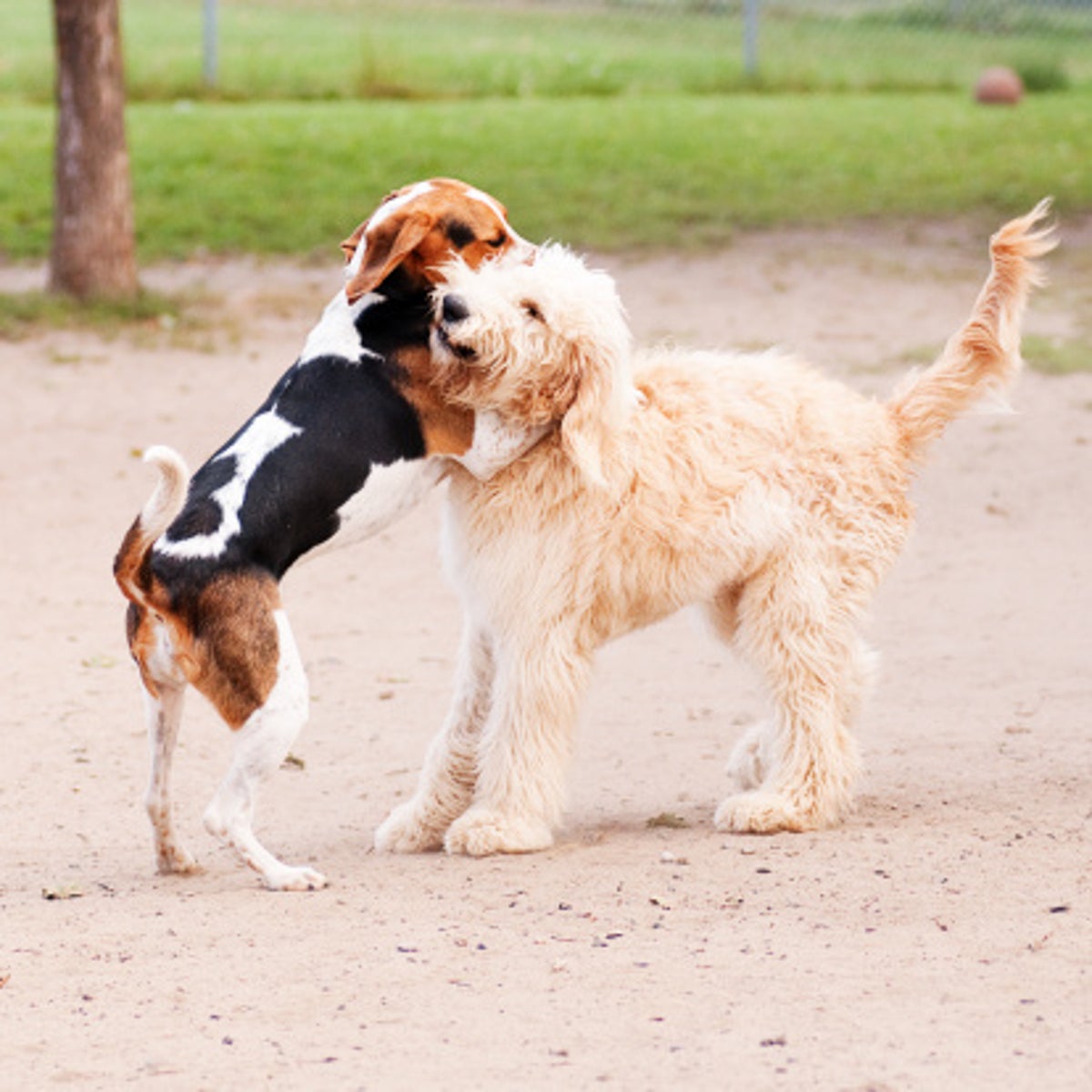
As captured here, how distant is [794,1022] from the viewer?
3902 millimetres

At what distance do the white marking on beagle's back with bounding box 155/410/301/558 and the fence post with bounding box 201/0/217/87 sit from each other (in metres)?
13.6

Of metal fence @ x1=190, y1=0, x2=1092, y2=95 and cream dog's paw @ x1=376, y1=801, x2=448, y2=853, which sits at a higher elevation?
metal fence @ x1=190, y1=0, x2=1092, y2=95

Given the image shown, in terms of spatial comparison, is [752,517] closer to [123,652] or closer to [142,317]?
[123,652]

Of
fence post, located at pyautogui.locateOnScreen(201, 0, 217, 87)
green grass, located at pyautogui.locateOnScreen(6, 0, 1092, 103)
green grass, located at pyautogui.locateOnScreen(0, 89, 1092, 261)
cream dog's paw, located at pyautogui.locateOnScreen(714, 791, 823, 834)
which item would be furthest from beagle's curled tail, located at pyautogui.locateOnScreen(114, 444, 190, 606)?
green grass, located at pyautogui.locateOnScreen(6, 0, 1092, 103)

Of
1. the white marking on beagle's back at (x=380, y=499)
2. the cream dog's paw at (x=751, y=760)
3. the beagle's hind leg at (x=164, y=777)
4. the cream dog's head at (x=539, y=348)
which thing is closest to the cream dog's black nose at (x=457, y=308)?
the cream dog's head at (x=539, y=348)

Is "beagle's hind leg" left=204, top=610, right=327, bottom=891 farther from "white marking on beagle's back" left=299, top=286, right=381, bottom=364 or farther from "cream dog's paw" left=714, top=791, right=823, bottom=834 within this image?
"cream dog's paw" left=714, top=791, right=823, bottom=834

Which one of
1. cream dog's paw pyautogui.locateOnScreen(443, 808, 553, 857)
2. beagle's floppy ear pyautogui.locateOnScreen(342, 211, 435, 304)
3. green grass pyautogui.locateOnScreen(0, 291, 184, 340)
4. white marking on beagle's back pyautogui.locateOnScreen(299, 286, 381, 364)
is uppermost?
beagle's floppy ear pyautogui.locateOnScreen(342, 211, 435, 304)

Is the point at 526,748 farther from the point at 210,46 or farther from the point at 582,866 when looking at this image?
the point at 210,46

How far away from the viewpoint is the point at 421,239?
15.9ft

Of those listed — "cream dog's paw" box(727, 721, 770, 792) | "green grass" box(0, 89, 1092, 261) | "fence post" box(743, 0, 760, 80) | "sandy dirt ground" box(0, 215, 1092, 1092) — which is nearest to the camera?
"sandy dirt ground" box(0, 215, 1092, 1092)

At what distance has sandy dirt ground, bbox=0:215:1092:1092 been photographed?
386 cm

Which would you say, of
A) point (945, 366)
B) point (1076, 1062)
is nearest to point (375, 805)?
point (945, 366)

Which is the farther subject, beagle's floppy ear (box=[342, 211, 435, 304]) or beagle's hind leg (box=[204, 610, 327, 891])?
beagle's floppy ear (box=[342, 211, 435, 304])

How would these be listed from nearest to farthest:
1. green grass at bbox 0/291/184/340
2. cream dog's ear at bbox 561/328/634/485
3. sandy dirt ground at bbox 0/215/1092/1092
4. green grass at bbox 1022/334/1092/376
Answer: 1. sandy dirt ground at bbox 0/215/1092/1092
2. cream dog's ear at bbox 561/328/634/485
3. green grass at bbox 1022/334/1092/376
4. green grass at bbox 0/291/184/340
